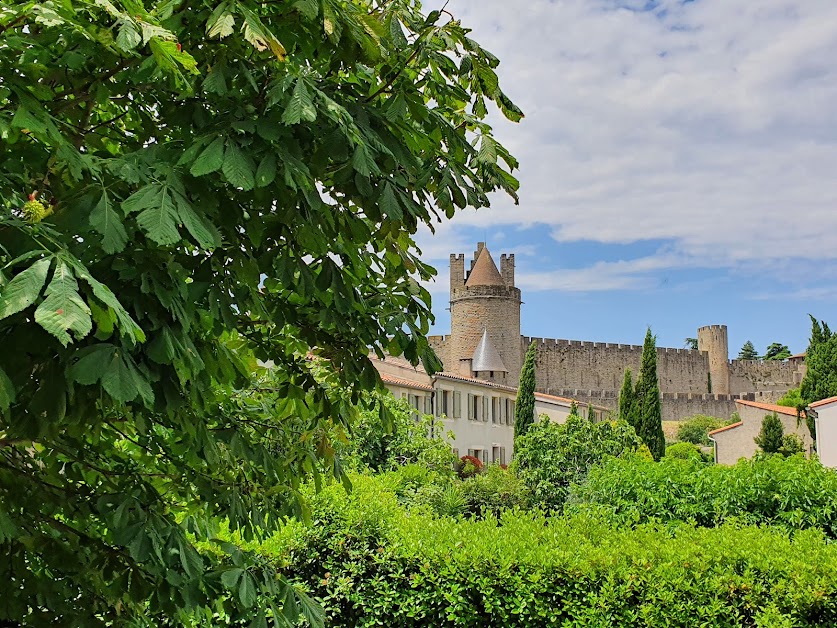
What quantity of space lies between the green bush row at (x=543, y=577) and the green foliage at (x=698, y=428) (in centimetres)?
4962

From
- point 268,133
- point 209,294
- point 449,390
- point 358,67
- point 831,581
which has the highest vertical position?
point 449,390

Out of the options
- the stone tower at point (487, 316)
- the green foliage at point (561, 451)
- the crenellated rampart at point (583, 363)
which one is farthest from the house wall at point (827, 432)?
the crenellated rampart at point (583, 363)

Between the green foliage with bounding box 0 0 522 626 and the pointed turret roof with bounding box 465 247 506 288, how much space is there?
2177 inches

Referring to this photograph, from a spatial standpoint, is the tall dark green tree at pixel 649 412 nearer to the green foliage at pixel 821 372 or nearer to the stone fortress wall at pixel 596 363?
the green foliage at pixel 821 372

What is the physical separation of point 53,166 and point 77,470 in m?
1.42

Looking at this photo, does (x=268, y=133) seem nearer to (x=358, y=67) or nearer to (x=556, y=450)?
(x=358, y=67)

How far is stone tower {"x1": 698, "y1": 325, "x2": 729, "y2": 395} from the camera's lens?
2795 inches

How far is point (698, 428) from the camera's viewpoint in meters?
56.2

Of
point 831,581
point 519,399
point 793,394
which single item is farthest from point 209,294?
point 793,394

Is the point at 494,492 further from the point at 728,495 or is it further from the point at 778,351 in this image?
the point at 778,351

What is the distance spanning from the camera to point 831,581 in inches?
247

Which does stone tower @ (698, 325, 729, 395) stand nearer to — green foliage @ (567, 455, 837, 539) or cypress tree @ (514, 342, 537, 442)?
cypress tree @ (514, 342, 537, 442)

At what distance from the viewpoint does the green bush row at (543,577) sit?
20.6 ft

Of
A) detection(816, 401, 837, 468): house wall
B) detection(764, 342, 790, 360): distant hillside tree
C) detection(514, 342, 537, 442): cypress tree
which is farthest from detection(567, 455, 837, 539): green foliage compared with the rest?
detection(764, 342, 790, 360): distant hillside tree
